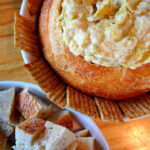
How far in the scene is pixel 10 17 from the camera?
120cm

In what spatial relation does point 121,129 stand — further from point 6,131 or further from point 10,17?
point 10,17

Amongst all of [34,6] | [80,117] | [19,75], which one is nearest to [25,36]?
[34,6]

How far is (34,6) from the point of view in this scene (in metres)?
1.02

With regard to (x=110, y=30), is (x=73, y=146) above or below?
below

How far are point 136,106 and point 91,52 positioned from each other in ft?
1.45

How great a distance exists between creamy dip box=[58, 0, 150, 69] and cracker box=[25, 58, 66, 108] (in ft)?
0.86

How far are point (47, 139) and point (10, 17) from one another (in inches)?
29.5

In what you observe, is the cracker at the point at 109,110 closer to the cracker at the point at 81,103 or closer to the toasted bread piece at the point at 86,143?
the cracker at the point at 81,103

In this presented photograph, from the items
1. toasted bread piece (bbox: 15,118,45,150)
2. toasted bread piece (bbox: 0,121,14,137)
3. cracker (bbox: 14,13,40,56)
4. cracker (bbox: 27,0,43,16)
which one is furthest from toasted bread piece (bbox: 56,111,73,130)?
cracker (bbox: 27,0,43,16)

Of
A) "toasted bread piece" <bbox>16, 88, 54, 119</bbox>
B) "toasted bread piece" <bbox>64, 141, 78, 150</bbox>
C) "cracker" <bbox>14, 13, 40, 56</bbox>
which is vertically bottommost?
"toasted bread piece" <bbox>64, 141, 78, 150</bbox>

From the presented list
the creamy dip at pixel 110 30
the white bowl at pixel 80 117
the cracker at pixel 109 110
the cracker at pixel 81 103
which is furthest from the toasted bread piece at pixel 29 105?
the creamy dip at pixel 110 30

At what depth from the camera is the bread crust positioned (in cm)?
84

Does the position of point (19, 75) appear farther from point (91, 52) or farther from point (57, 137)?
point (91, 52)

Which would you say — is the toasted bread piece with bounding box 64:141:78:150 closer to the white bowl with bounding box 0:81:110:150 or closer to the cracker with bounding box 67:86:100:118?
the white bowl with bounding box 0:81:110:150
